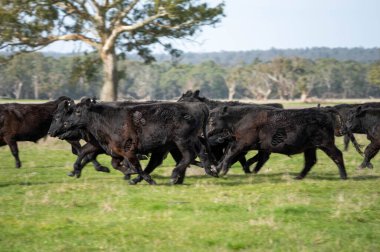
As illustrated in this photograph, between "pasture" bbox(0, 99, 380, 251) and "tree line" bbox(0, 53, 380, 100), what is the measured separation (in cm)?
6383

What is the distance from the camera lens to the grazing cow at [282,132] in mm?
12547

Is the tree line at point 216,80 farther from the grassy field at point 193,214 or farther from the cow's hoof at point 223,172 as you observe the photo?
the grassy field at point 193,214

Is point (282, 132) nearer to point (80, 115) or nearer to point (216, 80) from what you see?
point (80, 115)

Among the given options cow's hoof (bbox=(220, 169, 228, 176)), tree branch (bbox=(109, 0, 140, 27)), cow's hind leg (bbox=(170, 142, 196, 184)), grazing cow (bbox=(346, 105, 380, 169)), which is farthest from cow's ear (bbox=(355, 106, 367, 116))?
tree branch (bbox=(109, 0, 140, 27))

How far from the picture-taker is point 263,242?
24.0ft

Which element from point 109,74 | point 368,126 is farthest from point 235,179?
point 109,74

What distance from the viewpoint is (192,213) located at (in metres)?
8.84

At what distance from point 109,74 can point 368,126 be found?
1508cm

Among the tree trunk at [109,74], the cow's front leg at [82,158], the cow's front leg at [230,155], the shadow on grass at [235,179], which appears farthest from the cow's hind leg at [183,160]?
the tree trunk at [109,74]

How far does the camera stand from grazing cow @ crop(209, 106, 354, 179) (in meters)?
12.5

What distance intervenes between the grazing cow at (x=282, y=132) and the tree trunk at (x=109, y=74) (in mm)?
15992

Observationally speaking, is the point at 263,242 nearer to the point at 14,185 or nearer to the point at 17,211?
the point at 17,211

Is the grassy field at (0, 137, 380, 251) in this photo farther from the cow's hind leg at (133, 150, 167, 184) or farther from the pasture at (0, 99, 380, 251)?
the cow's hind leg at (133, 150, 167, 184)

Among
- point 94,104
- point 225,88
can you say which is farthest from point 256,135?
point 225,88
